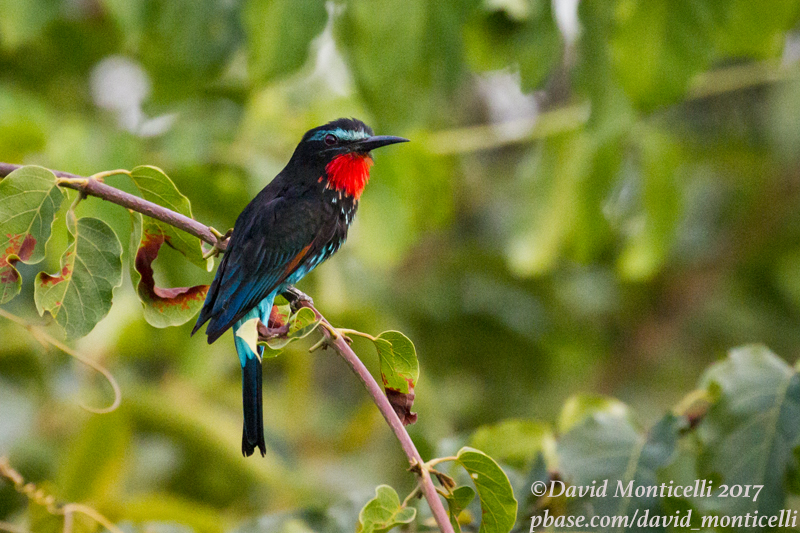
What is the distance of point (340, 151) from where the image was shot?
1730mm

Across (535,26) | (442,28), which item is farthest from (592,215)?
(442,28)

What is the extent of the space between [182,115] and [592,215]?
1542 millimetres

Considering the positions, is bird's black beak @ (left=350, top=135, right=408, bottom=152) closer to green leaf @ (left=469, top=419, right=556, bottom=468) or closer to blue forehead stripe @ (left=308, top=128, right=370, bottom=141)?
blue forehead stripe @ (left=308, top=128, right=370, bottom=141)

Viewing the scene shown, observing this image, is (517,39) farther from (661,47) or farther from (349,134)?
(349,134)

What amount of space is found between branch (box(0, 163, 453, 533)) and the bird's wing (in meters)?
0.12

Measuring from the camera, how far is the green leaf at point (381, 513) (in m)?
1.23

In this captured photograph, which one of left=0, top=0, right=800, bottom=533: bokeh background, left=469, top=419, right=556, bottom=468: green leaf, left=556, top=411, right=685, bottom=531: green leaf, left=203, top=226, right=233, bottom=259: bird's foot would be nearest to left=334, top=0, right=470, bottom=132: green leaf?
left=0, top=0, right=800, bottom=533: bokeh background

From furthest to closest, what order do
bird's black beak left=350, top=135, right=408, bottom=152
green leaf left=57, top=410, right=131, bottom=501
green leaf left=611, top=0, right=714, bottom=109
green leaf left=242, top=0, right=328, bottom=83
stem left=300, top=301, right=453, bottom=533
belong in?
green leaf left=57, top=410, right=131, bottom=501 < green leaf left=611, top=0, right=714, bottom=109 < green leaf left=242, top=0, right=328, bottom=83 < bird's black beak left=350, top=135, right=408, bottom=152 < stem left=300, top=301, right=453, bottom=533

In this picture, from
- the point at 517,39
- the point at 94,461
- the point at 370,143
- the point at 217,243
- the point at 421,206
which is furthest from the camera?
the point at 421,206

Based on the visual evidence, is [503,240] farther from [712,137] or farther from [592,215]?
[592,215]

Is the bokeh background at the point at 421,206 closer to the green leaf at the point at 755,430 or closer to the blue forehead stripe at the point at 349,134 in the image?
the blue forehead stripe at the point at 349,134

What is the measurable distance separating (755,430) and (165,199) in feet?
4.48

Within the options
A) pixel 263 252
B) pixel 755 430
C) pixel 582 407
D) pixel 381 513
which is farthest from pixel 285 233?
pixel 755 430

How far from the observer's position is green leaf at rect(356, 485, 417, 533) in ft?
4.02
